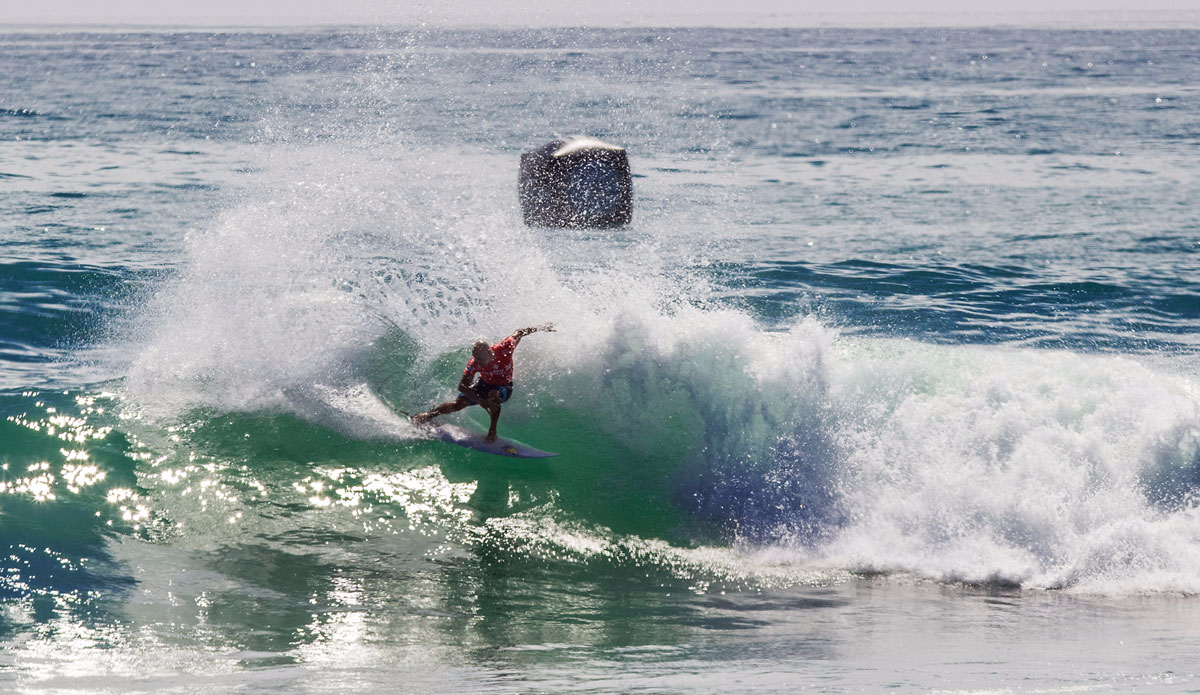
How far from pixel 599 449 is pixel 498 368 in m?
1.54

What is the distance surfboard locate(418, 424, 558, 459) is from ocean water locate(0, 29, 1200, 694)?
0.21 meters

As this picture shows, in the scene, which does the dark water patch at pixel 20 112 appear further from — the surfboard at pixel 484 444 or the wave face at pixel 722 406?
the surfboard at pixel 484 444

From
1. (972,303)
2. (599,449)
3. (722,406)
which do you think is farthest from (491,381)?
(972,303)

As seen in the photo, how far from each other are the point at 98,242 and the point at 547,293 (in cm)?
1170

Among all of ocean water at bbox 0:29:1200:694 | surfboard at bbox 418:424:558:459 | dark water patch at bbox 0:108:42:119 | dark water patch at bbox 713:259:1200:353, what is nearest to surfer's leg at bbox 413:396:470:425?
surfboard at bbox 418:424:558:459

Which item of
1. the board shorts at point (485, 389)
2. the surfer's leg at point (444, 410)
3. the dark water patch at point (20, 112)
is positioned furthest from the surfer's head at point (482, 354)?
the dark water patch at point (20, 112)

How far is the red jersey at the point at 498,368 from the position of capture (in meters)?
12.2

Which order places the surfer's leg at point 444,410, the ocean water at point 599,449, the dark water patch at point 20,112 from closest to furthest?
the ocean water at point 599,449, the surfer's leg at point 444,410, the dark water patch at point 20,112

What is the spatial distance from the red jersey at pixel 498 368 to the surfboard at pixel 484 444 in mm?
627

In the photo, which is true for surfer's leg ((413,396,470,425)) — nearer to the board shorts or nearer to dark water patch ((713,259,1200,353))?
the board shorts

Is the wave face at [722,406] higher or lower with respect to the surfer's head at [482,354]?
lower

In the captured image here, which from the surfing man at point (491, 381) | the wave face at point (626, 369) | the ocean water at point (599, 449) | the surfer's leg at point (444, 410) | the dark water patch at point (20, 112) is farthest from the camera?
the dark water patch at point (20, 112)

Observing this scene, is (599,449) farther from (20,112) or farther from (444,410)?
(20,112)

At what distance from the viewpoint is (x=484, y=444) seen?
12.3 meters
